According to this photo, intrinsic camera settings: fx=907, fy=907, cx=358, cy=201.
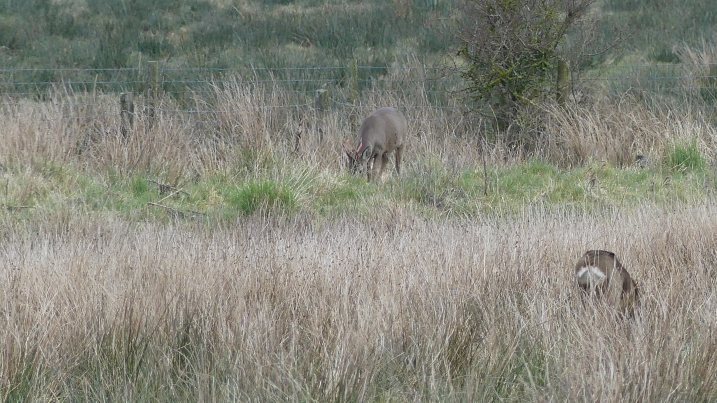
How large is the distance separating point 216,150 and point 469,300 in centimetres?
635

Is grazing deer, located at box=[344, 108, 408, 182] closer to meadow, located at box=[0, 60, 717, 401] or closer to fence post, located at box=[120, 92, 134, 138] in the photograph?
meadow, located at box=[0, 60, 717, 401]

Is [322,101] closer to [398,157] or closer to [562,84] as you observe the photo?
[398,157]

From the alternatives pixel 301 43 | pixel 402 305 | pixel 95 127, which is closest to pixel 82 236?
pixel 402 305

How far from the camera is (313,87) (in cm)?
1426

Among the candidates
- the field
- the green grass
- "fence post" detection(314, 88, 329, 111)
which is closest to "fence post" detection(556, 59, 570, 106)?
the field

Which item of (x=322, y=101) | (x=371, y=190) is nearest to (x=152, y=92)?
(x=322, y=101)

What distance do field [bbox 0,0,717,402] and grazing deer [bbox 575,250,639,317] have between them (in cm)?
13

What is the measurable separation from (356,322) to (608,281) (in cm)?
128

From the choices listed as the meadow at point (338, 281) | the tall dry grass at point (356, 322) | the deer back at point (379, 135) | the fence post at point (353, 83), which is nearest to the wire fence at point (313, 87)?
the fence post at point (353, 83)

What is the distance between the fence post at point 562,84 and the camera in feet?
38.3

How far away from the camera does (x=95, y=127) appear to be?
36.9 feet

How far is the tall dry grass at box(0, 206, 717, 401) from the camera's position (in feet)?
12.6

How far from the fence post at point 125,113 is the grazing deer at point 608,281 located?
7274mm

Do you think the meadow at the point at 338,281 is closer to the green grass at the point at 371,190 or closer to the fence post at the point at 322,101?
the green grass at the point at 371,190
